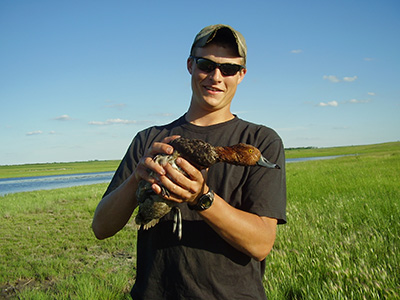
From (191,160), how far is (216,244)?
628 mm

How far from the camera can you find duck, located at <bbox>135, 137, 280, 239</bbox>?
230cm

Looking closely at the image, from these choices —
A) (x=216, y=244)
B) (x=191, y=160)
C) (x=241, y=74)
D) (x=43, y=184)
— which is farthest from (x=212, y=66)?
(x=43, y=184)

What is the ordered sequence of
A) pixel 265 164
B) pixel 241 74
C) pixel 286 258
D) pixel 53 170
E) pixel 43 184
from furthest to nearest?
pixel 53 170
pixel 43 184
pixel 286 258
pixel 241 74
pixel 265 164

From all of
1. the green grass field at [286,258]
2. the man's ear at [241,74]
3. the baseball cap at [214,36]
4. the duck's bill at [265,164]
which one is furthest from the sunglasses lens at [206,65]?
the green grass field at [286,258]

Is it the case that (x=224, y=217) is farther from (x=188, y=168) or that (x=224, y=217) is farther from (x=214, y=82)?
(x=214, y=82)

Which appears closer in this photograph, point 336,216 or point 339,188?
point 336,216

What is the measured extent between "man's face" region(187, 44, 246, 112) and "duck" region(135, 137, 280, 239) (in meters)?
0.48

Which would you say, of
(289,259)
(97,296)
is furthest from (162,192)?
(289,259)

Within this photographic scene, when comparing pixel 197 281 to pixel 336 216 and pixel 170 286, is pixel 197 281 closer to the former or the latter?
pixel 170 286

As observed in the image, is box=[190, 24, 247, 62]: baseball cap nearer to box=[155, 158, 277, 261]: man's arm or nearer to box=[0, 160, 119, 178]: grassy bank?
box=[155, 158, 277, 261]: man's arm

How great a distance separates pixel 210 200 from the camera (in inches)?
83.0

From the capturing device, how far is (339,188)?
1234 cm

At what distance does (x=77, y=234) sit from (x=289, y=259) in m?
6.19

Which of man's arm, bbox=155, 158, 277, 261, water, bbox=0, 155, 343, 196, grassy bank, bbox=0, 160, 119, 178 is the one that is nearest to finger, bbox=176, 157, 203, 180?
man's arm, bbox=155, 158, 277, 261
